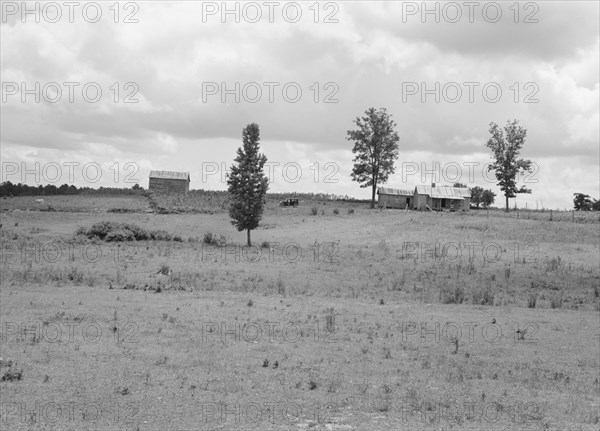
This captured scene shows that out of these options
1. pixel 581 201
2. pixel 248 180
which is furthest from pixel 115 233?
pixel 581 201

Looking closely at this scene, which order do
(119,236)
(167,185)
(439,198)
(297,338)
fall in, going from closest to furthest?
(297,338)
(119,236)
(439,198)
(167,185)

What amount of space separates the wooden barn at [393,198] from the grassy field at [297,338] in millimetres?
52422

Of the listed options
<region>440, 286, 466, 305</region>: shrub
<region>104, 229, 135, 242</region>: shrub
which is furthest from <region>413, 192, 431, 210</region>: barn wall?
<region>440, 286, 466, 305</region>: shrub

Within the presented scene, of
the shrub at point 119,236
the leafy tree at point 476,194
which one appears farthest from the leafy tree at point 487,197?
the shrub at point 119,236

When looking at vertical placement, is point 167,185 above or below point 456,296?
above

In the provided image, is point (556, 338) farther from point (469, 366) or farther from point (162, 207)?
point (162, 207)

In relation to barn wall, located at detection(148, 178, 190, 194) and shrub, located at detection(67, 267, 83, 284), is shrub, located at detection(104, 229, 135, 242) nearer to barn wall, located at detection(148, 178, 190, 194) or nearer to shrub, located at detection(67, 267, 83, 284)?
shrub, located at detection(67, 267, 83, 284)

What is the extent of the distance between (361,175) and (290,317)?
231ft

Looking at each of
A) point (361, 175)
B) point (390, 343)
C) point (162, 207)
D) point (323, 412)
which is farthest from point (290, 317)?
point (361, 175)

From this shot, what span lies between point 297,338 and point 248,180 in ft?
115

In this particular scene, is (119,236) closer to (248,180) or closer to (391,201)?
(248,180)

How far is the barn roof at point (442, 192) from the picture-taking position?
95.9m

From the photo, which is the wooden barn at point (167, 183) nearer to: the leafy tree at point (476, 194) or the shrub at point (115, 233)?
the shrub at point (115, 233)

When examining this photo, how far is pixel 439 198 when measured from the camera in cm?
9625
